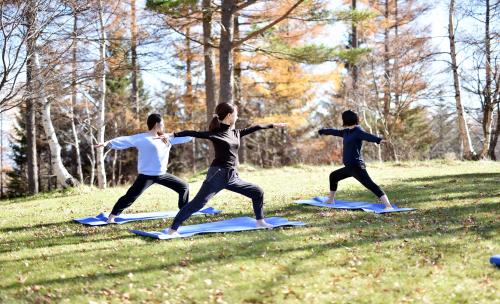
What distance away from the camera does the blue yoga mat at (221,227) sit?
A: 7182 millimetres

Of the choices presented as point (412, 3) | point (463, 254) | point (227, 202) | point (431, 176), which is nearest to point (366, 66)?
point (412, 3)

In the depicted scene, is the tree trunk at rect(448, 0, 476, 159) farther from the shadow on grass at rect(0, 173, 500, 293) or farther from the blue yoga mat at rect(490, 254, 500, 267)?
the blue yoga mat at rect(490, 254, 500, 267)

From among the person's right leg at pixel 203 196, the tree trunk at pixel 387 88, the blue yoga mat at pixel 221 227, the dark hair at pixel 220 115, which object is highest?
the tree trunk at pixel 387 88

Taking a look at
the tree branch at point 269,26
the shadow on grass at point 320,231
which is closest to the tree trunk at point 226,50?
the tree branch at point 269,26

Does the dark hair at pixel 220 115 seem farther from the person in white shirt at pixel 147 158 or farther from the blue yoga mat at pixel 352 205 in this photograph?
the blue yoga mat at pixel 352 205

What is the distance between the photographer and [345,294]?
4672mm

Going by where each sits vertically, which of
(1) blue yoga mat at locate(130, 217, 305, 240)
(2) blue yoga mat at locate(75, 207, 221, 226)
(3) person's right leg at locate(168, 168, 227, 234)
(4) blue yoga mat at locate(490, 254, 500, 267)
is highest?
(3) person's right leg at locate(168, 168, 227, 234)

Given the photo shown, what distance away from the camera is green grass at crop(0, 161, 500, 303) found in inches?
187

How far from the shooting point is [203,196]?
7020mm

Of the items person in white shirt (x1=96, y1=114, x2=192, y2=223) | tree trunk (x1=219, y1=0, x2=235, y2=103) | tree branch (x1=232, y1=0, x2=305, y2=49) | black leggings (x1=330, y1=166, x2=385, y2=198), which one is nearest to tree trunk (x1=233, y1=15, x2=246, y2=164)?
tree trunk (x1=219, y1=0, x2=235, y2=103)

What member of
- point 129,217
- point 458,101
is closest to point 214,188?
point 129,217

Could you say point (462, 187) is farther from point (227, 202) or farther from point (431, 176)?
point (227, 202)

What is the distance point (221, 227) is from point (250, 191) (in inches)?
29.2

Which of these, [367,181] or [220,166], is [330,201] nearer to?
[367,181]
